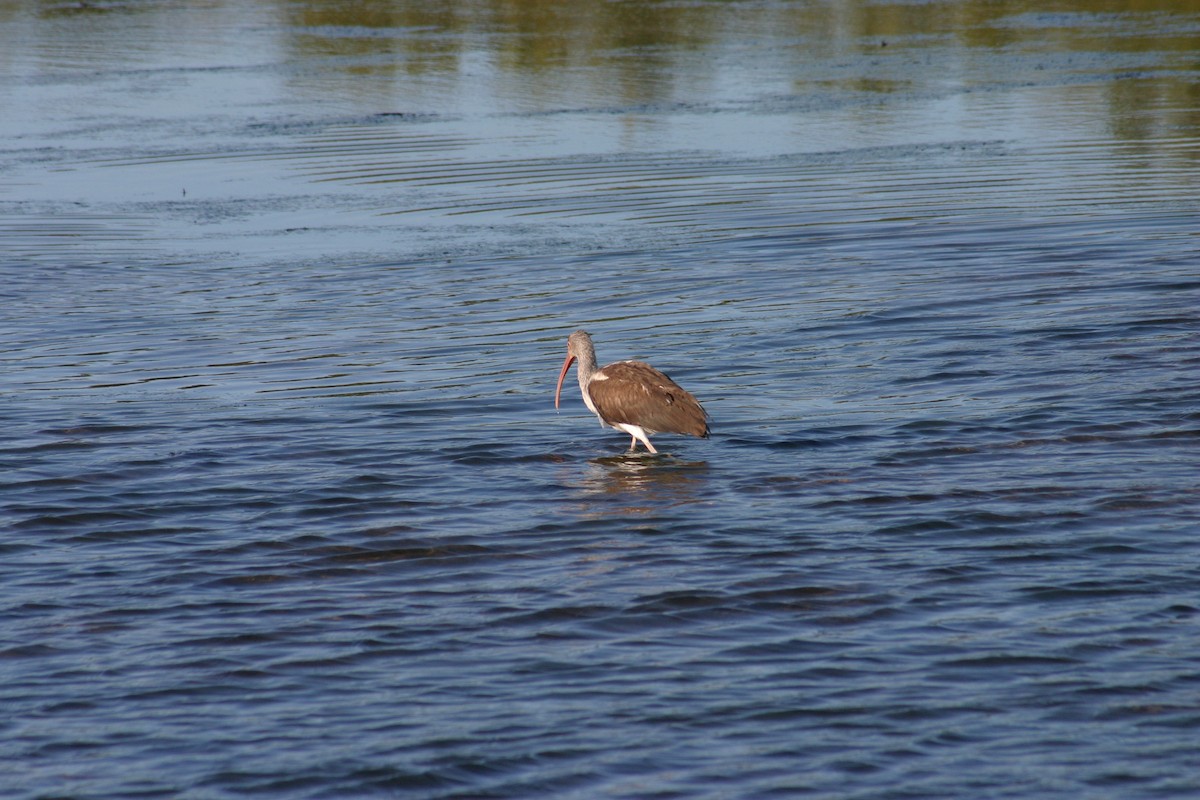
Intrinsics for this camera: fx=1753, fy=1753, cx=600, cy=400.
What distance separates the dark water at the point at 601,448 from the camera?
7.87 m

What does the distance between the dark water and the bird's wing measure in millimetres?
353

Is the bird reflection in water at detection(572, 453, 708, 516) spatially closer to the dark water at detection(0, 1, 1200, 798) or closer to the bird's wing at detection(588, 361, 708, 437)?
the dark water at detection(0, 1, 1200, 798)

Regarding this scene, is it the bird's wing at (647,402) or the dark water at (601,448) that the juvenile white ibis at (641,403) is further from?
the dark water at (601,448)

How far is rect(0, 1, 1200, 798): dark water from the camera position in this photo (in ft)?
25.8

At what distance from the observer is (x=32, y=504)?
11.5 metres

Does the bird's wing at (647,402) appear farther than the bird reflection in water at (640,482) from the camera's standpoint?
Yes

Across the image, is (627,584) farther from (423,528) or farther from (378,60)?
(378,60)

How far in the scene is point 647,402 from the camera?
12.2m

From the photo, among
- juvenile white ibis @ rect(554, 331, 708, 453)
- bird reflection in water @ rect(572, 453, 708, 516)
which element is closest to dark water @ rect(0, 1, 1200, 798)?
bird reflection in water @ rect(572, 453, 708, 516)

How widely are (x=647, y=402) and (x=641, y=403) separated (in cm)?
5

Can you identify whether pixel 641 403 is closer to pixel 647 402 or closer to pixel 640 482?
pixel 647 402

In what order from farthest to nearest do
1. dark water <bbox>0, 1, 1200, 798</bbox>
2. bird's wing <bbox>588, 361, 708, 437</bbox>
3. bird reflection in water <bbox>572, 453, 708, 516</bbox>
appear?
1. bird's wing <bbox>588, 361, 708, 437</bbox>
2. bird reflection in water <bbox>572, 453, 708, 516</bbox>
3. dark water <bbox>0, 1, 1200, 798</bbox>

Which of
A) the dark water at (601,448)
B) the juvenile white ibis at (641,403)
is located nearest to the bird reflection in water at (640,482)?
the dark water at (601,448)

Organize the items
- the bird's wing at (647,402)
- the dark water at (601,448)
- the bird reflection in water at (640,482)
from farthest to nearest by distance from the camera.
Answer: the bird's wing at (647,402) < the bird reflection in water at (640,482) < the dark water at (601,448)
